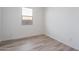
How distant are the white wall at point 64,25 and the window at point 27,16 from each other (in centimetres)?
27

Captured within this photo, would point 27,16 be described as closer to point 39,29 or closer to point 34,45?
point 39,29

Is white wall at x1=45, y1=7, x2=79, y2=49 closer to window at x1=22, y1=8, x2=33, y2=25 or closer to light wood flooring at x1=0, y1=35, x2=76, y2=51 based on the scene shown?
light wood flooring at x1=0, y1=35, x2=76, y2=51

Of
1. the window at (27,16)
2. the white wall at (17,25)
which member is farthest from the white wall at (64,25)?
the window at (27,16)

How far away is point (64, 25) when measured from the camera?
56.1 inches

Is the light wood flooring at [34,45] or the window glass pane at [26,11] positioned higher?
the window glass pane at [26,11]

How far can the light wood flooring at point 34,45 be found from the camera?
1.39 meters

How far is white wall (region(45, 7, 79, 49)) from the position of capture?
1378mm

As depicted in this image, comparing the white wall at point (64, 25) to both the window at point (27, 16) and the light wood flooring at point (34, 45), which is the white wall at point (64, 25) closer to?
the light wood flooring at point (34, 45)

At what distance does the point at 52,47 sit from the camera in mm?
1444

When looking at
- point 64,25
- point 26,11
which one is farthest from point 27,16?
point 64,25

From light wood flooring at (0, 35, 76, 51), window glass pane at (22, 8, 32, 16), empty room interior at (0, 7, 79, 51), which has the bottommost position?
light wood flooring at (0, 35, 76, 51)

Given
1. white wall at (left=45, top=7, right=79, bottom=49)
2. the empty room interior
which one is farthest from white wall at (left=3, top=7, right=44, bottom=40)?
white wall at (left=45, top=7, right=79, bottom=49)

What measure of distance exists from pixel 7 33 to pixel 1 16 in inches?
10.7
